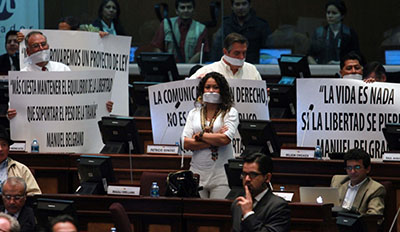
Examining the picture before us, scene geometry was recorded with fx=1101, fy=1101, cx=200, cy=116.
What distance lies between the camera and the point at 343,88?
11.0m

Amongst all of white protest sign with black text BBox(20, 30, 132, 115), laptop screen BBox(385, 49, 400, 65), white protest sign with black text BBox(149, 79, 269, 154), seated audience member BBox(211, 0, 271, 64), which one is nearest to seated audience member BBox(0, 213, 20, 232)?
white protest sign with black text BBox(149, 79, 269, 154)

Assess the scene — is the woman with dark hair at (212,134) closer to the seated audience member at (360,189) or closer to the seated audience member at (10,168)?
the seated audience member at (360,189)

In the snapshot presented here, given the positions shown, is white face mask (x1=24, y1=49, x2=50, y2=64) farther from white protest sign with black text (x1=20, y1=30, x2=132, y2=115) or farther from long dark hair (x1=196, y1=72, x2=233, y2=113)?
long dark hair (x1=196, y1=72, x2=233, y2=113)

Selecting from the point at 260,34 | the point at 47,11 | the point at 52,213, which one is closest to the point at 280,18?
the point at 260,34

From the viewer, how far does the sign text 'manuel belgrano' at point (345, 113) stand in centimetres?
1085

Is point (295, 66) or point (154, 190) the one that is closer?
point (154, 190)

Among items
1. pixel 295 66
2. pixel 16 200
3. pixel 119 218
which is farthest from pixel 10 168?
pixel 295 66

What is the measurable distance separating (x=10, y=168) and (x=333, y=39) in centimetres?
→ 618

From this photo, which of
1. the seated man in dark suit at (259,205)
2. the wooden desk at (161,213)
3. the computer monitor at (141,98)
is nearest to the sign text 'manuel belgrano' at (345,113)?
the wooden desk at (161,213)

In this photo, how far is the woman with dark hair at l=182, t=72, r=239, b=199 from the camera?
384 inches

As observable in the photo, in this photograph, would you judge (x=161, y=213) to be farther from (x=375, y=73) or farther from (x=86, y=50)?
(x=375, y=73)

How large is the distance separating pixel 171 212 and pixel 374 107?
2.64 m

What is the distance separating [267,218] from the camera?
8016mm

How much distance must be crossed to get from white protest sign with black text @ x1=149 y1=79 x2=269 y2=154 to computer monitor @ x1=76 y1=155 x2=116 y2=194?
149 cm
